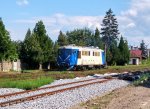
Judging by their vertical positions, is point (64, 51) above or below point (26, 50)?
below

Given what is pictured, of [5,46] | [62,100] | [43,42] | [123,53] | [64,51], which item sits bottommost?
[62,100]

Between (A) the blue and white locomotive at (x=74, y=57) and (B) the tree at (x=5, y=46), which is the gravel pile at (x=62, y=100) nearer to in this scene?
(A) the blue and white locomotive at (x=74, y=57)

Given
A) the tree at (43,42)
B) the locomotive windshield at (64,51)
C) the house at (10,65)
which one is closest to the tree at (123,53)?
the tree at (43,42)

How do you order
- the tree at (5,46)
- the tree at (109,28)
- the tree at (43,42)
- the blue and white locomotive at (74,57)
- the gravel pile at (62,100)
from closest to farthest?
the gravel pile at (62,100)
the blue and white locomotive at (74,57)
the tree at (5,46)
the tree at (43,42)
the tree at (109,28)

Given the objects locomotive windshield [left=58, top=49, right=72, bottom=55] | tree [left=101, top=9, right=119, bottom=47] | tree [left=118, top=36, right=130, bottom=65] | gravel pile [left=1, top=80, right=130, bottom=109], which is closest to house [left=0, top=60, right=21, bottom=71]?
locomotive windshield [left=58, top=49, right=72, bottom=55]

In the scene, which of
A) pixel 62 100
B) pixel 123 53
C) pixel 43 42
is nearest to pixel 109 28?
pixel 123 53

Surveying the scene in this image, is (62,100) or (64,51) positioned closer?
(62,100)

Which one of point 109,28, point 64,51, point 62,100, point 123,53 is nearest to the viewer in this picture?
point 62,100

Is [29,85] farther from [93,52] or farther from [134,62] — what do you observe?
[134,62]

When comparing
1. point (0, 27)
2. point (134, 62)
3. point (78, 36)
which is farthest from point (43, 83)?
point (78, 36)

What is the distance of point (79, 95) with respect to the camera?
19953 mm

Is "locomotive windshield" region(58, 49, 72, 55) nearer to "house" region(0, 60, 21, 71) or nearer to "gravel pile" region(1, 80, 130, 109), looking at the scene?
"house" region(0, 60, 21, 71)

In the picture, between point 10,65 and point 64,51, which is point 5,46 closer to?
point 64,51

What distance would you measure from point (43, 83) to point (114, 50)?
5674cm
